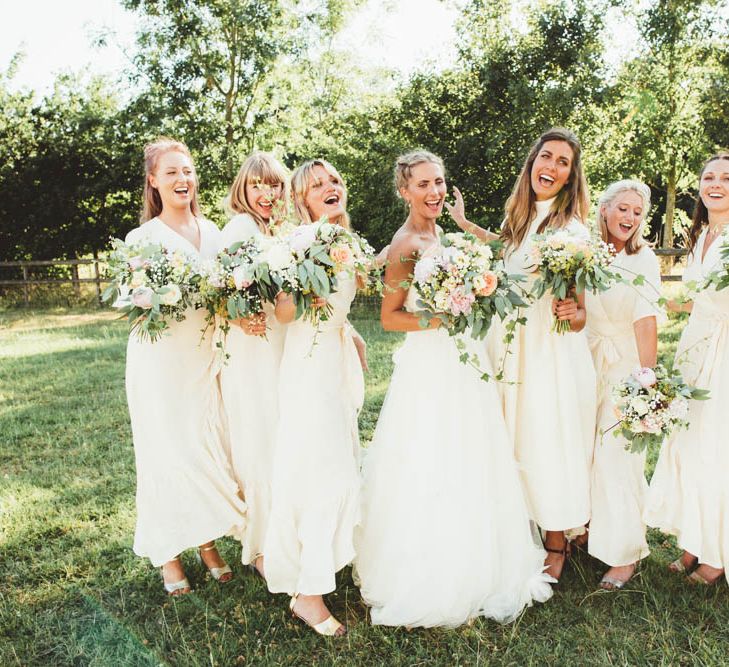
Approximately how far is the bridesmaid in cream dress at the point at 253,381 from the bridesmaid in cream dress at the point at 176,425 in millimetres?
111

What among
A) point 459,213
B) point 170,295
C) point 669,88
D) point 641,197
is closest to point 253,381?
point 170,295

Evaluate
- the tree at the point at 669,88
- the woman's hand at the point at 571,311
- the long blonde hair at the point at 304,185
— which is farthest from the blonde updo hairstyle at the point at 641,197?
the tree at the point at 669,88

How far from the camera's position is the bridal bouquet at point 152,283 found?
359 centimetres

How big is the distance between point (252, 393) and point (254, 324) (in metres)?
0.55

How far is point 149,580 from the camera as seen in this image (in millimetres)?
4406

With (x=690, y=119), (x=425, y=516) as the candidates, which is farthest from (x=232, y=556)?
(x=690, y=119)

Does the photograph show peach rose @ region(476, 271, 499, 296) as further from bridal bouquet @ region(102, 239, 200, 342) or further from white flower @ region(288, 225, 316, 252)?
bridal bouquet @ region(102, 239, 200, 342)

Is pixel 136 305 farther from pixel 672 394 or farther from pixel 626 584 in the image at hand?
pixel 626 584

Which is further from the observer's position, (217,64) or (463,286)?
(217,64)

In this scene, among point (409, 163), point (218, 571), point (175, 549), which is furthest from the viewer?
point (218, 571)

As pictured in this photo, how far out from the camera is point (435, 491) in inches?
151

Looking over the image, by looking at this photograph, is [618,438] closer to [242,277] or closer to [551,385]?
[551,385]

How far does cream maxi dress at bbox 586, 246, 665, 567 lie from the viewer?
4.12 metres

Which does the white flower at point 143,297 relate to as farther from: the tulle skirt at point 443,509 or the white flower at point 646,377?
the white flower at point 646,377
